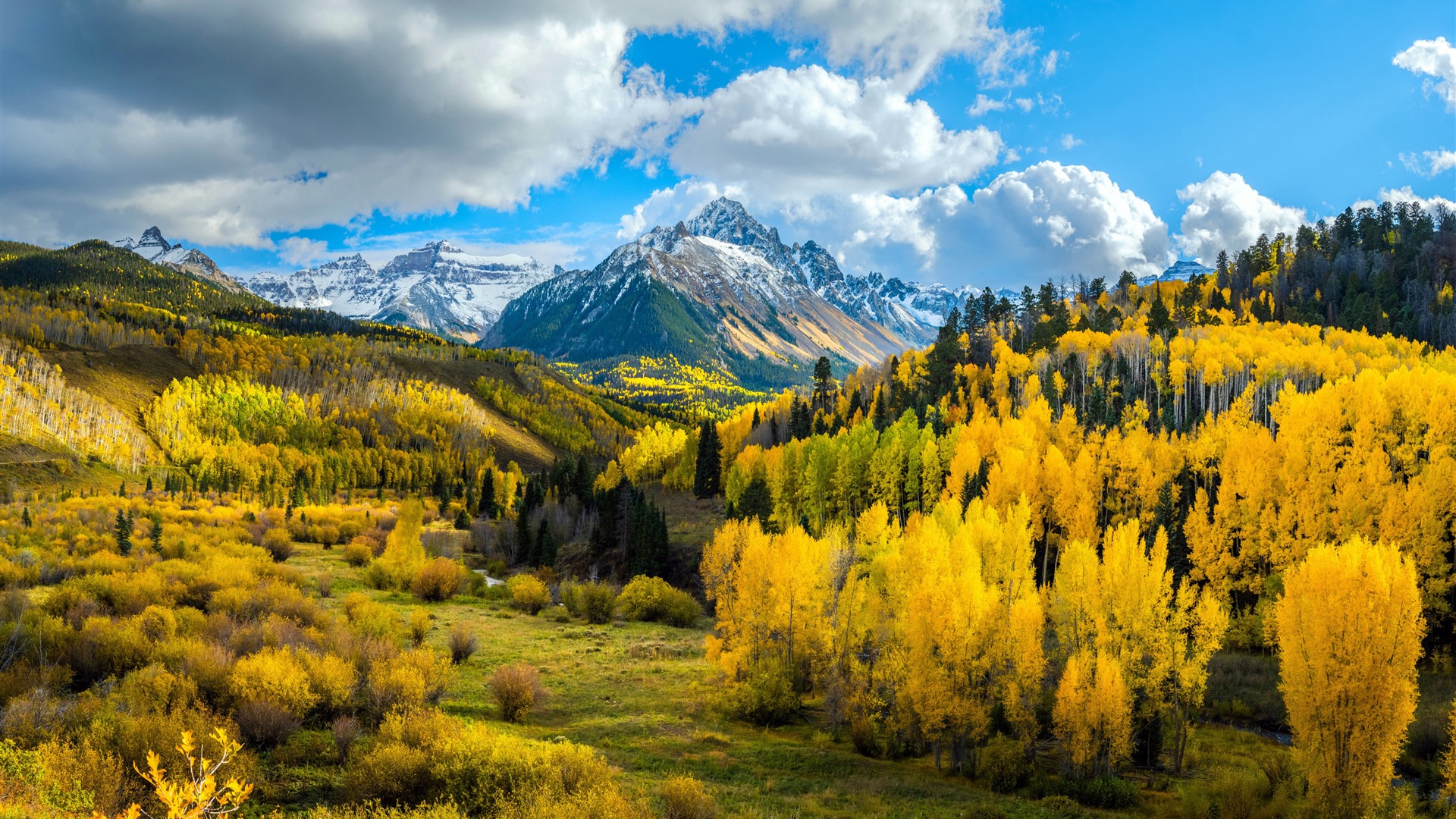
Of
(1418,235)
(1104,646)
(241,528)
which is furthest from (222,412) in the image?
(1418,235)

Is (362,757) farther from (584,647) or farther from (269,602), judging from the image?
(584,647)

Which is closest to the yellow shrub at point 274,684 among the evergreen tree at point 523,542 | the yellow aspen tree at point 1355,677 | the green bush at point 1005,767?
the green bush at point 1005,767

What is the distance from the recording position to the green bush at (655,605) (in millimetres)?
61500

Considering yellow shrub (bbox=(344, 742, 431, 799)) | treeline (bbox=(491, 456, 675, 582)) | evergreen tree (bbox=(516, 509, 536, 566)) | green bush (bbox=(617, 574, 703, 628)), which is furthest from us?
evergreen tree (bbox=(516, 509, 536, 566))

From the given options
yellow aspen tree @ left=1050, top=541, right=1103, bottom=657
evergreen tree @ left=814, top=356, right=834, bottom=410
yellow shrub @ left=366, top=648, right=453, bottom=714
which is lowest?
yellow shrub @ left=366, top=648, right=453, bottom=714

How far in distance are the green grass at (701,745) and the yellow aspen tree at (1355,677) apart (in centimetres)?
392

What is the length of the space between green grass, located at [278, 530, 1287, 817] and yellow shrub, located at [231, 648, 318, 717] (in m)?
1.40

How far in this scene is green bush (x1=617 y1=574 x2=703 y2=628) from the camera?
2421 inches

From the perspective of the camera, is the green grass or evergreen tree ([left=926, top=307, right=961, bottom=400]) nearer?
the green grass

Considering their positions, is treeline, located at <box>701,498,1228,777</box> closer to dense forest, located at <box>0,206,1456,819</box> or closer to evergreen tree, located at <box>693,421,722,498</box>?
dense forest, located at <box>0,206,1456,819</box>

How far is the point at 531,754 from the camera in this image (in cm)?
2062

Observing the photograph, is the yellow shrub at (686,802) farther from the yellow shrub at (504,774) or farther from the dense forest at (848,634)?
the yellow shrub at (504,774)

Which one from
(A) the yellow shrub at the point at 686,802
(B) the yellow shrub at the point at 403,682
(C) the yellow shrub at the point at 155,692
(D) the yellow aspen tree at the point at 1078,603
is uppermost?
(D) the yellow aspen tree at the point at 1078,603

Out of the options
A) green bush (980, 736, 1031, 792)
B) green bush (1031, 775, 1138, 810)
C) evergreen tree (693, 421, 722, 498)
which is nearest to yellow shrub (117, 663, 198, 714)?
green bush (980, 736, 1031, 792)
